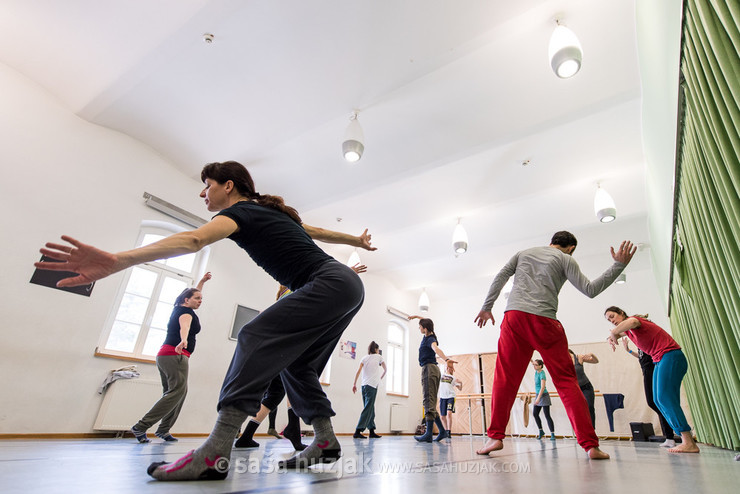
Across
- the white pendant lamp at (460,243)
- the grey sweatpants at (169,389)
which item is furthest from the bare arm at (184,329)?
the white pendant lamp at (460,243)

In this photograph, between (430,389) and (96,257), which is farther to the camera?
(430,389)

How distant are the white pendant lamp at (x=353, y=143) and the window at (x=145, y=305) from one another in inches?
122

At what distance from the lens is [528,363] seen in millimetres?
2232

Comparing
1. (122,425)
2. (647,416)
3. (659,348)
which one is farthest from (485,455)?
(647,416)

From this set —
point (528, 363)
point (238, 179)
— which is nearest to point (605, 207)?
point (528, 363)

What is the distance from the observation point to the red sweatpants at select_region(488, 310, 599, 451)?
2211mm

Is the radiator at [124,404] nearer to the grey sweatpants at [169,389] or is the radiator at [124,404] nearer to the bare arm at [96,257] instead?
the grey sweatpants at [169,389]

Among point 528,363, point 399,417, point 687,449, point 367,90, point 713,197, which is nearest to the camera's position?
point 713,197

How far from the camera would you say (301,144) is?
5531 mm

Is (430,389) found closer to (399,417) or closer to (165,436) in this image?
(165,436)

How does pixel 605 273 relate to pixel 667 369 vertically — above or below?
above

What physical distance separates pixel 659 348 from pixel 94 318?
615cm

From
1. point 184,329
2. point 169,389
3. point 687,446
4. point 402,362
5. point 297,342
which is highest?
point 402,362

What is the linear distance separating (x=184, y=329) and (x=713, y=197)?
4127 mm
